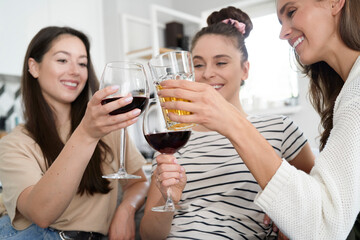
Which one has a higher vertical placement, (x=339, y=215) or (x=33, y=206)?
(x=339, y=215)

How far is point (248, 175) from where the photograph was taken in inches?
53.6

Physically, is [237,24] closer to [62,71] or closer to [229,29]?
[229,29]

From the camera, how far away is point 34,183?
1238mm

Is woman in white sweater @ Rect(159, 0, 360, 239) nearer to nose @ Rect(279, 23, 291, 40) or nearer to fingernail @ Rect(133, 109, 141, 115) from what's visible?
fingernail @ Rect(133, 109, 141, 115)

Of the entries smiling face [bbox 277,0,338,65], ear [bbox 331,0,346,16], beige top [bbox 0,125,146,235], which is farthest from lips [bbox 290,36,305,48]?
beige top [bbox 0,125,146,235]

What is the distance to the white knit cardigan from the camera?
0.77 m

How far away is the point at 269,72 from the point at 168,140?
12.8 feet

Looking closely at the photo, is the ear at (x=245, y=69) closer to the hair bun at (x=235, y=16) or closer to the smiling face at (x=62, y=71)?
the hair bun at (x=235, y=16)

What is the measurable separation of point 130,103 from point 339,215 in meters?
A: 0.52

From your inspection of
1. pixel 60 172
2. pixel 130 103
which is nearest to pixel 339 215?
pixel 130 103

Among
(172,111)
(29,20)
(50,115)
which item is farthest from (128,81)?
(29,20)

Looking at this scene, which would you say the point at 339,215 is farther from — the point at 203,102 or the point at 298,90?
the point at 298,90

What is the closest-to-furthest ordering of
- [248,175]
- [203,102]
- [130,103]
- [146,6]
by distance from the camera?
[203,102] < [130,103] < [248,175] < [146,6]

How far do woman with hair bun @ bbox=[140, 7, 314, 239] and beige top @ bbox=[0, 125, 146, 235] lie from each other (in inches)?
8.8
